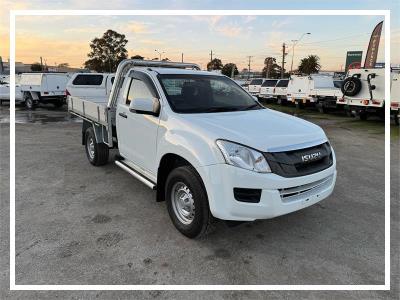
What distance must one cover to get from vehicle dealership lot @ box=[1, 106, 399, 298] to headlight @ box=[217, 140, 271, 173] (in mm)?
964

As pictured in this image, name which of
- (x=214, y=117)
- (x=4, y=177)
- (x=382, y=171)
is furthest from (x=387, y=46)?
(x=4, y=177)

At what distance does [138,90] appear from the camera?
4.92 metres

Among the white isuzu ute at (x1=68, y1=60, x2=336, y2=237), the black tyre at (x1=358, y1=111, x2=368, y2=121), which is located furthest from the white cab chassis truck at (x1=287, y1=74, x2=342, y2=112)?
the white isuzu ute at (x1=68, y1=60, x2=336, y2=237)

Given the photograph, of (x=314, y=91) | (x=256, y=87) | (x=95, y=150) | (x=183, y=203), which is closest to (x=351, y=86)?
(x=314, y=91)

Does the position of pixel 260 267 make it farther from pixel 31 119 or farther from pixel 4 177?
pixel 31 119

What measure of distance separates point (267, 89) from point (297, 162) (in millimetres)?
20779

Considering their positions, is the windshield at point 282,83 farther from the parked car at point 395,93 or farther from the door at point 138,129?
the door at point 138,129

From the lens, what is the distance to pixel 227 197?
3.27m

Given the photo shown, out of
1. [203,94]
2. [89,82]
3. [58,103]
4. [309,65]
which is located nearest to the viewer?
[203,94]

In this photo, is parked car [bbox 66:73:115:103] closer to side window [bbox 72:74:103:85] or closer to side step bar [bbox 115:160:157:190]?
side window [bbox 72:74:103:85]

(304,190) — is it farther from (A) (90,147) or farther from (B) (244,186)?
(A) (90,147)

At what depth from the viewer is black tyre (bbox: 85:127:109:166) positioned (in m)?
6.46

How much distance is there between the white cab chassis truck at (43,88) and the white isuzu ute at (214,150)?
44.8ft

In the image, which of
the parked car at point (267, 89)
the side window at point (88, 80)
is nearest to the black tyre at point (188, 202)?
the side window at point (88, 80)
